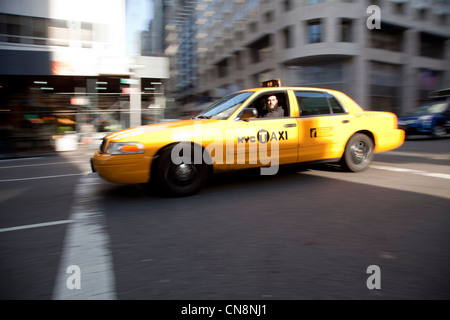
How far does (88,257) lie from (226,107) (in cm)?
313

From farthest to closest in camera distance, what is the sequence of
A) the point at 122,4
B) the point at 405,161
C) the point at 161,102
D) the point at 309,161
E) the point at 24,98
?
the point at 122,4 → the point at 161,102 → the point at 24,98 → the point at 405,161 → the point at 309,161

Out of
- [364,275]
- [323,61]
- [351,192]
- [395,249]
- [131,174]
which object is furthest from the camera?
[323,61]

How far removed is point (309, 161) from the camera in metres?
5.30

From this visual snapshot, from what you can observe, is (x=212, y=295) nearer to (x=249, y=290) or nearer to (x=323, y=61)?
(x=249, y=290)

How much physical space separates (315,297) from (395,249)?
42.6 inches

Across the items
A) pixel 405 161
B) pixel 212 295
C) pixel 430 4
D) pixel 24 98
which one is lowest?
pixel 212 295

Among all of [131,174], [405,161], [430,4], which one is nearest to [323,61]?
[430,4]

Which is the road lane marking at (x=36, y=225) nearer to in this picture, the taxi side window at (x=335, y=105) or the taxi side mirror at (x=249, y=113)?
the taxi side mirror at (x=249, y=113)

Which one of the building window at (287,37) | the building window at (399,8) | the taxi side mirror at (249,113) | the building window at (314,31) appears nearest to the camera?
the taxi side mirror at (249,113)

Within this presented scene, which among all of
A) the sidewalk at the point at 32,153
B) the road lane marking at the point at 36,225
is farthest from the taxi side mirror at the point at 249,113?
the sidewalk at the point at 32,153

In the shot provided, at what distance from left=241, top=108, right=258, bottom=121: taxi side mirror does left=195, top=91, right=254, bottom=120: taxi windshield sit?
0.23 m

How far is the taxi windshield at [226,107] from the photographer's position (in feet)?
15.9

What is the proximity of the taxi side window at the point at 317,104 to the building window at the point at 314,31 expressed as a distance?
24909mm

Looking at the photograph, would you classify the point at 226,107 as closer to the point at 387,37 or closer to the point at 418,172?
the point at 418,172
